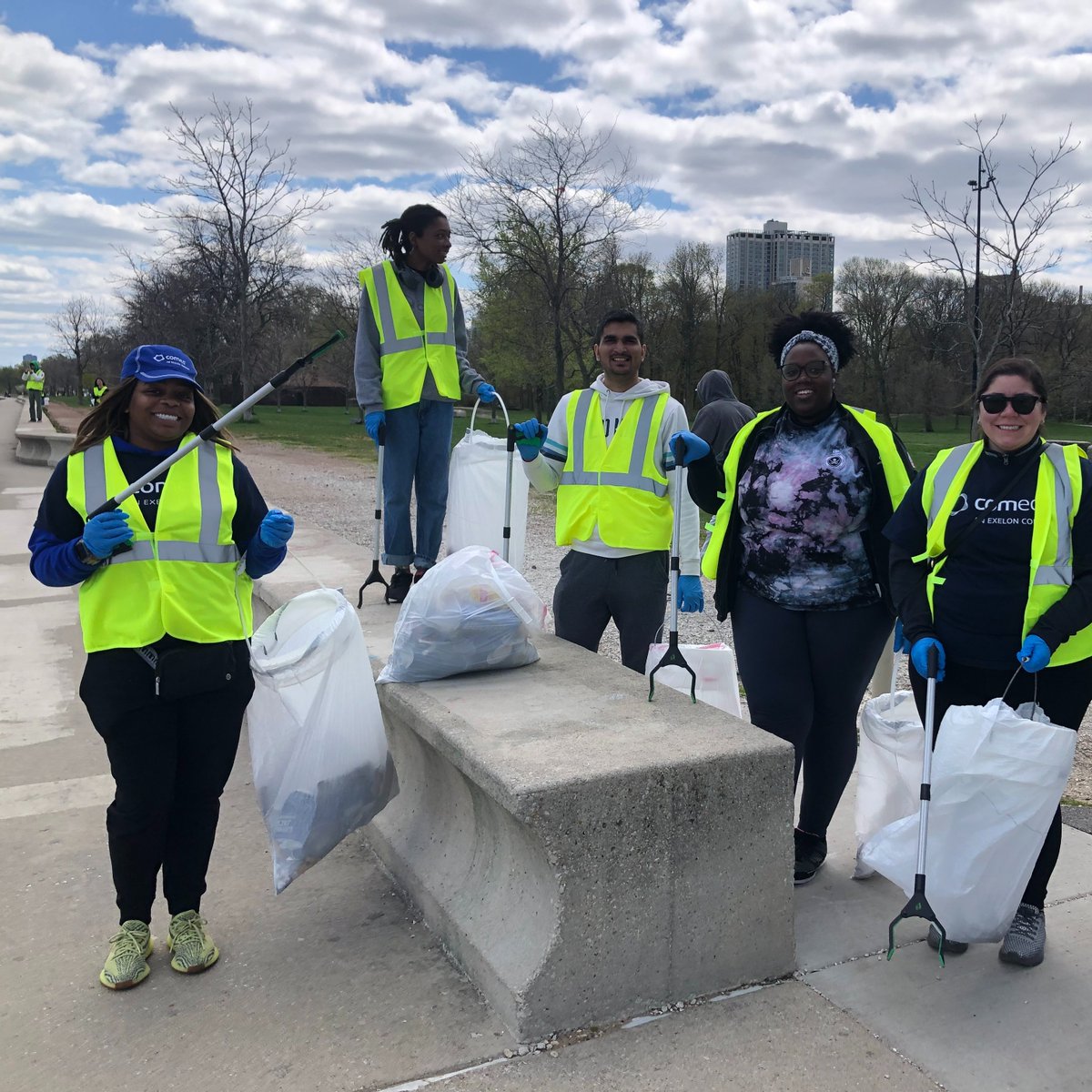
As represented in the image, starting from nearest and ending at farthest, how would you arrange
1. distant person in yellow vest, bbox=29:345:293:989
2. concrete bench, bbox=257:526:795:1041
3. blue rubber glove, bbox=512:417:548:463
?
1. concrete bench, bbox=257:526:795:1041
2. distant person in yellow vest, bbox=29:345:293:989
3. blue rubber glove, bbox=512:417:548:463

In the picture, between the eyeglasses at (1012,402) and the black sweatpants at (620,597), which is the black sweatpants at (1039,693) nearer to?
the eyeglasses at (1012,402)

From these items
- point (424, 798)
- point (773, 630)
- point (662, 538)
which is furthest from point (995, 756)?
point (424, 798)

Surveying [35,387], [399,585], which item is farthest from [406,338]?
[35,387]

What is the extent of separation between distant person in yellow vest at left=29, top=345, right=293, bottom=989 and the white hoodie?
4.38 ft

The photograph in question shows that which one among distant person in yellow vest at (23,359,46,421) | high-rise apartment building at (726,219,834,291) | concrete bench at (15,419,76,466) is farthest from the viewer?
high-rise apartment building at (726,219,834,291)

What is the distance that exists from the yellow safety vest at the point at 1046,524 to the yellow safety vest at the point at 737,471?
0.20 metres

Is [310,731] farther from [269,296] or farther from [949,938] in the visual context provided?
[269,296]

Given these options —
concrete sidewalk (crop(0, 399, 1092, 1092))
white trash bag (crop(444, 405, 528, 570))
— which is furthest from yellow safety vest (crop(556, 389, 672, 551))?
white trash bag (crop(444, 405, 528, 570))

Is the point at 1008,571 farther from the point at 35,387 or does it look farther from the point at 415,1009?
the point at 35,387

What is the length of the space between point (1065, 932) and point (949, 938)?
1.89ft

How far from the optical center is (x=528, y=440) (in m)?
4.01

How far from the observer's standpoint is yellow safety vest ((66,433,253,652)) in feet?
9.00

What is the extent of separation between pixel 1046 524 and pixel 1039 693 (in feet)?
1.63

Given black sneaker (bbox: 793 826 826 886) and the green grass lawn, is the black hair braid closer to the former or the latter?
black sneaker (bbox: 793 826 826 886)
